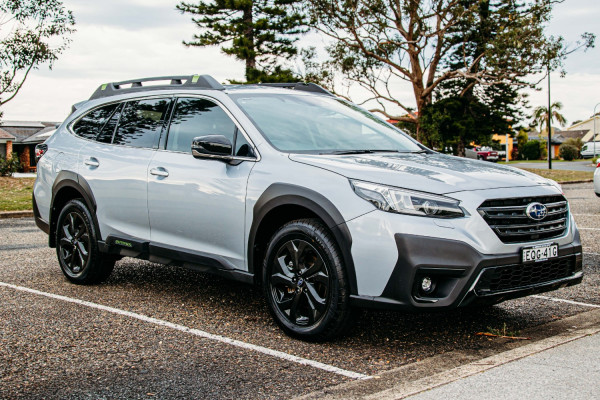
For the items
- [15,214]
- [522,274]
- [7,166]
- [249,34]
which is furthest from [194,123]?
[249,34]

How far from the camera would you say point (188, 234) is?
539 centimetres

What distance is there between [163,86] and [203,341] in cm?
252

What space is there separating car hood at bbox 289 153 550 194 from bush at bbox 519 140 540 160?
83247 millimetres

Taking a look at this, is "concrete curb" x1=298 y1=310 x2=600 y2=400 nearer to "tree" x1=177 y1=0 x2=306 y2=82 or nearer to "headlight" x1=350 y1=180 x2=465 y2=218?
"headlight" x1=350 y1=180 x2=465 y2=218

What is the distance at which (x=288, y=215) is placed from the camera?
16.0 ft

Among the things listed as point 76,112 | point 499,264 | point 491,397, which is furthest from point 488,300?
point 76,112

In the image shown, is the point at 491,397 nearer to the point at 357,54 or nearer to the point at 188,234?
the point at 188,234

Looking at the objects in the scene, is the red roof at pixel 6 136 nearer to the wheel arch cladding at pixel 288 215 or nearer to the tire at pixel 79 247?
the tire at pixel 79 247

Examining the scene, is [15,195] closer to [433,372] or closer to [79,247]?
[79,247]

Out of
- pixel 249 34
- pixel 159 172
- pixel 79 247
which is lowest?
pixel 79 247

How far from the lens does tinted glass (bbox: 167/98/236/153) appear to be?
17.8 feet

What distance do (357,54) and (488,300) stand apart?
3624 centimetres

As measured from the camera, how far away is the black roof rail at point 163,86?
5812 millimetres

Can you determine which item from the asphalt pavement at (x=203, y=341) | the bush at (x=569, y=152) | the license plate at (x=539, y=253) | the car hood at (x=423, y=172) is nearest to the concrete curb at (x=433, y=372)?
the asphalt pavement at (x=203, y=341)
